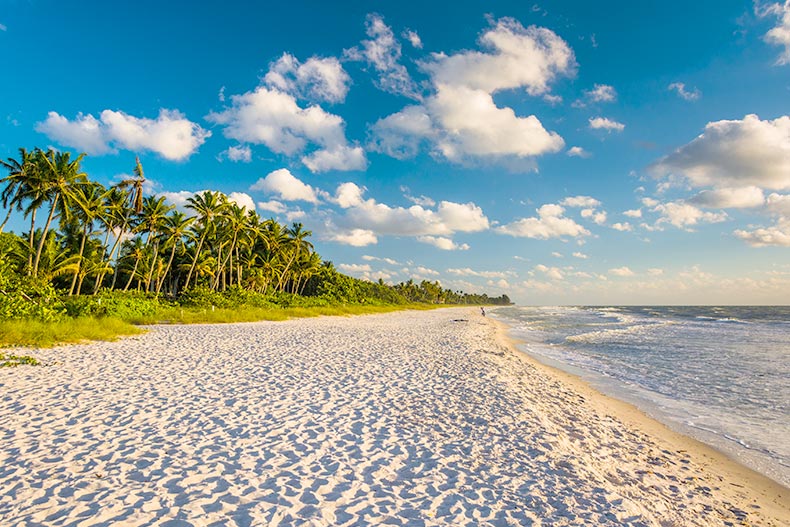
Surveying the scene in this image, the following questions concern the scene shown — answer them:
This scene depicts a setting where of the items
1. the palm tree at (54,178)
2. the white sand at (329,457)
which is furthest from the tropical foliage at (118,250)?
the white sand at (329,457)

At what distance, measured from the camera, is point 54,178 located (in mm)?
32219

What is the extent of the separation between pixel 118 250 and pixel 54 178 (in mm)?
14743

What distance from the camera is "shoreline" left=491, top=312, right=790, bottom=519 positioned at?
17.8ft

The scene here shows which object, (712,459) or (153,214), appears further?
(153,214)

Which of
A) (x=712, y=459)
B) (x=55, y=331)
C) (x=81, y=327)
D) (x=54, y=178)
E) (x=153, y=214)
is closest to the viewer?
(x=712, y=459)

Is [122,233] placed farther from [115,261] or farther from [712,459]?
[712,459]

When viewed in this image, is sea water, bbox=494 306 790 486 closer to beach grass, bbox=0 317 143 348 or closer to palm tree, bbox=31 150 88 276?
Result: beach grass, bbox=0 317 143 348

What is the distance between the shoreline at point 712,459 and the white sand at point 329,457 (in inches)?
2.2

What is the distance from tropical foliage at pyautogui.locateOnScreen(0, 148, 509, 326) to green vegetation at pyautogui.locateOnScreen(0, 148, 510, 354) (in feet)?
0.30

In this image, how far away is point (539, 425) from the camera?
7.47m

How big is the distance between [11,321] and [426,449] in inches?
652

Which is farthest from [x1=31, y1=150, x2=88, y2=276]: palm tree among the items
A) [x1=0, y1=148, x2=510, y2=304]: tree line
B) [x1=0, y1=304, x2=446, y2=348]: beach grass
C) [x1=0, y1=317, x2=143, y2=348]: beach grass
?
[x1=0, y1=317, x2=143, y2=348]: beach grass

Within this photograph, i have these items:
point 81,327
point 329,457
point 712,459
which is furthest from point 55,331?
point 712,459

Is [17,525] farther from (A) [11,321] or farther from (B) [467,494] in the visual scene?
(A) [11,321]
